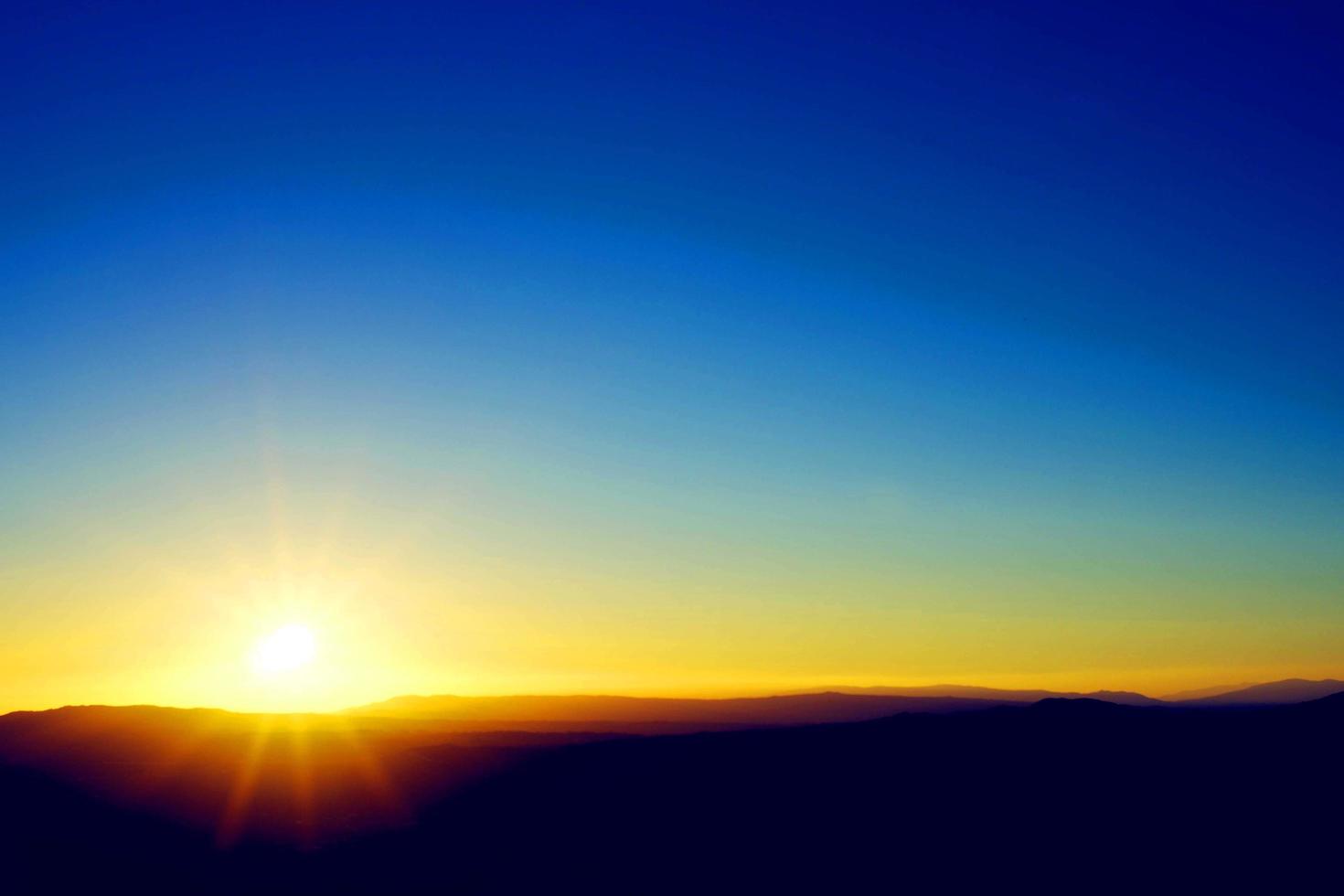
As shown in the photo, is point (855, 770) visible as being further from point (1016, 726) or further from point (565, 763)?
point (565, 763)

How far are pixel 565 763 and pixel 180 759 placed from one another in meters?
19.7

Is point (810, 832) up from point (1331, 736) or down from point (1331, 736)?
down

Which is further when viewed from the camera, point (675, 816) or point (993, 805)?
point (675, 816)

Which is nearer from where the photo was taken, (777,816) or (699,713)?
(777,816)

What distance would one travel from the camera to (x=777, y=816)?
3447 cm

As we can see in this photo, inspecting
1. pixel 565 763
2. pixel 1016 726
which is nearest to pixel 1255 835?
pixel 1016 726

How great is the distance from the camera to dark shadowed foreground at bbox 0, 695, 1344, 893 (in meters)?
28.5

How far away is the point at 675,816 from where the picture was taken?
35.7m

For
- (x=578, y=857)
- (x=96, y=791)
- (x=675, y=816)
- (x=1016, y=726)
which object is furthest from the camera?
(x=96, y=791)

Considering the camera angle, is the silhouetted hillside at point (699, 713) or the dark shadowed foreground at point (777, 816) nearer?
the dark shadowed foreground at point (777, 816)

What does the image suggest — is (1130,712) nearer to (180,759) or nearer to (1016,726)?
(1016,726)

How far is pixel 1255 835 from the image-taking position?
28.2m

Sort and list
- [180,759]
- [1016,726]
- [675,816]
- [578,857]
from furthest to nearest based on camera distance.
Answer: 1. [180,759]
2. [1016,726]
3. [675,816]
4. [578,857]

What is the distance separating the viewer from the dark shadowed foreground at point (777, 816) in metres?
28.5
